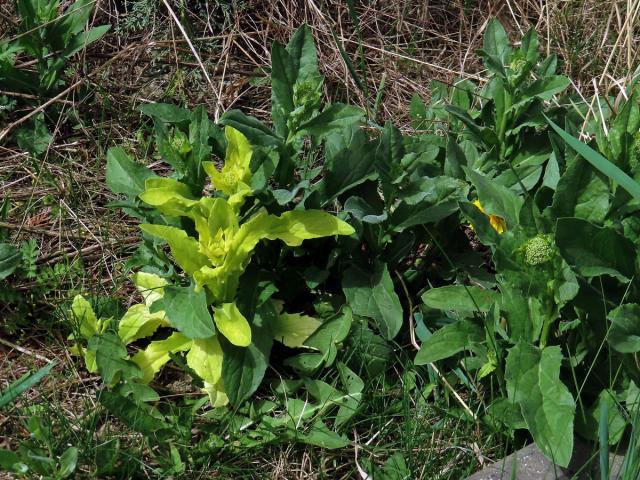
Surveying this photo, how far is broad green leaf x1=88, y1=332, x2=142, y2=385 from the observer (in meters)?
2.07

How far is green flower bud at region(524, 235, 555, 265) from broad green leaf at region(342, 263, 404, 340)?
41 cm

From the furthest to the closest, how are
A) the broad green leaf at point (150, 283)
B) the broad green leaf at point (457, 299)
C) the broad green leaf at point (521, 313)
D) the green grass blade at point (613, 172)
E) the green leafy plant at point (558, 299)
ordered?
the broad green leaf at point (150, 283) < the broad green leaf at point (457, 299) < the broad green leaf at point (521, 313) < the green leafy plant at point (558, 299) < the green grass blade at point (613, 172)

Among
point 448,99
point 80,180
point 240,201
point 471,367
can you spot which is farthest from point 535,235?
point 80,180

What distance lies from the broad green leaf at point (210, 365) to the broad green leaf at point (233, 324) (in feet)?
0.18

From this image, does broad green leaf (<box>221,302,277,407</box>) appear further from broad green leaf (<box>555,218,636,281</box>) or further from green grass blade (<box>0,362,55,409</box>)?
broad green leaf (<box>555,218,636,281</box>)

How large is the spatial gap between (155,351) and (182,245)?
0.32 meters

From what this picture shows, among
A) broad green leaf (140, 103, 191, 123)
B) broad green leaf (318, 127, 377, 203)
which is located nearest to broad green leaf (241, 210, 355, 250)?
broad green leaf (318, 127, 377, 203)

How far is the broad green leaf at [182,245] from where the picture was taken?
1999 millimetres

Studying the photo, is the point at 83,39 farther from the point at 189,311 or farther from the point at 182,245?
the point at 189,311

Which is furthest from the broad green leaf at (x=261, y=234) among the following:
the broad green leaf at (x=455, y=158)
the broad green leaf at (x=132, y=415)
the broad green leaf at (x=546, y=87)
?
the broad green leaf at (x=546, y=87)

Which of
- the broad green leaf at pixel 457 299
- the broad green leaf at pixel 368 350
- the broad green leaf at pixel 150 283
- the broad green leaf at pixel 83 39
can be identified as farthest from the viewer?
the broad green leaf at pixel 83 39

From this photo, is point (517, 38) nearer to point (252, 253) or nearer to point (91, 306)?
point (252, 253)

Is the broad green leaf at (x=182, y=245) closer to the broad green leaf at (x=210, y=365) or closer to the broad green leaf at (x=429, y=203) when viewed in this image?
the broad green leaf at (x=210, y=365)

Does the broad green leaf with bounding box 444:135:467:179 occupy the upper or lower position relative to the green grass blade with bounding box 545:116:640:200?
lower
